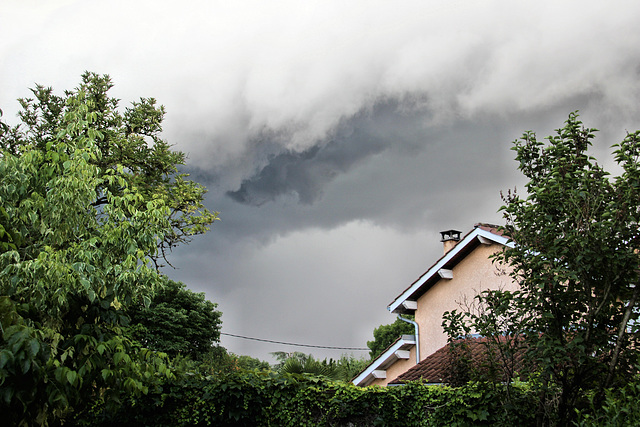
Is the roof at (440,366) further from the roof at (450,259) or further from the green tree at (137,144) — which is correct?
the green tree at (137,144)

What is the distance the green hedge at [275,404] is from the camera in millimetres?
8680

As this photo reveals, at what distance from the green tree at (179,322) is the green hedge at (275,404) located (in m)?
22.0

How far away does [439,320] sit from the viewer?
16828 mm

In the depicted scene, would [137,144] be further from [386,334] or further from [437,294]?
[386,334]

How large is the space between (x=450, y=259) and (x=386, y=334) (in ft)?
126

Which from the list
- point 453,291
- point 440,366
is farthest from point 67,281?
point 453,291

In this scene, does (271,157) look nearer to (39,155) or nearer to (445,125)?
(445,125)

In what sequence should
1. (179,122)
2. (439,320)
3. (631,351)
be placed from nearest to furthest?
1. (631,351)
2. (439,320)
3. (179,122)

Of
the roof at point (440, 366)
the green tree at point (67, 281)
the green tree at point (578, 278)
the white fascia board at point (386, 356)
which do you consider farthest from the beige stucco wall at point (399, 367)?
the green tree at point (578, 278)

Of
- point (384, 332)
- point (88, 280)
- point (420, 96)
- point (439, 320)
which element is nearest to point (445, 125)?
point (420, 96)

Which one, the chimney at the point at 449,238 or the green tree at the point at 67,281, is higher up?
the chimney at the point at 449,238

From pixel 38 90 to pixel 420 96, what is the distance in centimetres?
1778

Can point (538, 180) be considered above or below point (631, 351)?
above

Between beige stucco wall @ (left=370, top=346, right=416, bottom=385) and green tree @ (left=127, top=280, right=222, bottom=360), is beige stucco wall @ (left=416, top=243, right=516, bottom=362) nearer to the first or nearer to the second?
beige stucco wall @ (left=370, top=346, right=416, bottom=385)
